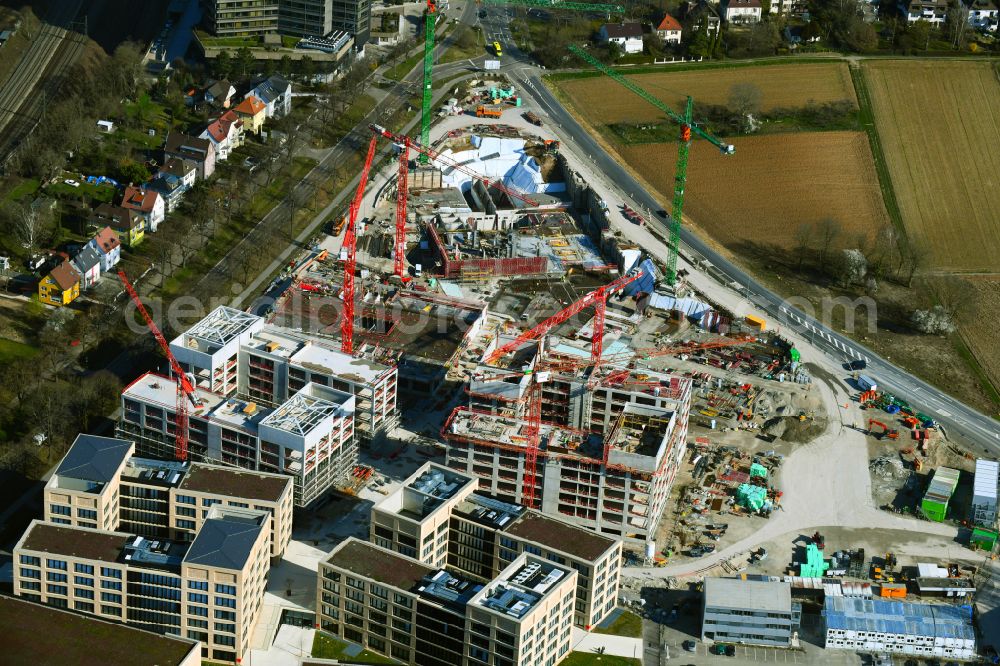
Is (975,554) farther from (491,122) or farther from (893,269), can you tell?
(491,122)

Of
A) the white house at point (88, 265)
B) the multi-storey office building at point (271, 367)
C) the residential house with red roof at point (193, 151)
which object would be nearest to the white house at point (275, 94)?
the residential house with red roof at point (193, 151)

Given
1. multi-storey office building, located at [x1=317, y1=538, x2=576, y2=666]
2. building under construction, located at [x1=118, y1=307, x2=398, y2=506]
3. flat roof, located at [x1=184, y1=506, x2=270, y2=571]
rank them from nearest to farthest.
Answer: multi-storey office building, located at [x1=317, y1=538, x2=576, y2=666] < flat roof, located at [x1=184, y1=506, x2=270, y2=571] < building under construction, located at [x1=118, y1=307, x2=398, y2=506]

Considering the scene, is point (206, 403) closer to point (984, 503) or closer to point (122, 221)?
point (122, 221)

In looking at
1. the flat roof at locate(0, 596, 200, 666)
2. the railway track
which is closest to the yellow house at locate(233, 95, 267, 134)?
the railway track

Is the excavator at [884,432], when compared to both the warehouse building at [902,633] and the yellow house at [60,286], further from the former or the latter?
the yellow house at [60,286]

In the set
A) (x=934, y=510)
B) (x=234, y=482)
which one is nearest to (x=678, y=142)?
(x=934, y=510)

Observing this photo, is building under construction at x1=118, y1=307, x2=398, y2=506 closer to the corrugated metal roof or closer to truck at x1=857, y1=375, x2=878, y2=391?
truck at x1=857, y1=375, x2=878, y2=391

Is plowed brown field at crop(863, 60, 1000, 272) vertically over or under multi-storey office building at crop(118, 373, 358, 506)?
over
